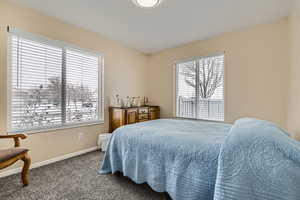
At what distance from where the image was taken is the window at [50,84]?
7.16 ft

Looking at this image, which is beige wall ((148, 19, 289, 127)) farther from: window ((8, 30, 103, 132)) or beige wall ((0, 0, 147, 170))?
window ((8, 30, 103, 132))

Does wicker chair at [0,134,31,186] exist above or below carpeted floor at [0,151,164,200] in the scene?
above

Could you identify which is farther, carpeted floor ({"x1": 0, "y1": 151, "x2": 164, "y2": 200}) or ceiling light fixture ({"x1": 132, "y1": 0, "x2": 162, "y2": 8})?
ceiling light fixture ({"x1": 132, "y1": 0, "x2": 162, "y2": 8})

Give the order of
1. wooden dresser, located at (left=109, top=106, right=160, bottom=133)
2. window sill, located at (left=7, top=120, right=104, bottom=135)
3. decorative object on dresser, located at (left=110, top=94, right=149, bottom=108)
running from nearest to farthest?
window sill, located at (left=7, top=120, right=104, bottom=135)
wooden dresser, located at (left=109, top=106, right=160, bottom=133)
decorative object on dresser, located at (left=110, top=94, right=149, bottom=108)

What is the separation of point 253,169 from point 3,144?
9.90 ft

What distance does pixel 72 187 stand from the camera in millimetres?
1805

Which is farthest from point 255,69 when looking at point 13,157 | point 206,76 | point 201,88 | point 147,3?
point 13,157

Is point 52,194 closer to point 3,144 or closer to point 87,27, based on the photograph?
point 3,144

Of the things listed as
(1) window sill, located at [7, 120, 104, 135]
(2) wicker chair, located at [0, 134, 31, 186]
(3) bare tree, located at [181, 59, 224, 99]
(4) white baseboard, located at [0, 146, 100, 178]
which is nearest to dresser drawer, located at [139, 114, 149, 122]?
(1) window sill, located at [7, 120, 104, 135]

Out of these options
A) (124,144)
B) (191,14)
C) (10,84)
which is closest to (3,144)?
(10,84)

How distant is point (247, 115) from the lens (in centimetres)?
284

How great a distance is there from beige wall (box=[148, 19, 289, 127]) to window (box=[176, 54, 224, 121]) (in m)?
0.16

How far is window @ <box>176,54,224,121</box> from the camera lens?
322cm

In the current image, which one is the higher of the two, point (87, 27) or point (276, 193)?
point (87, 27)
